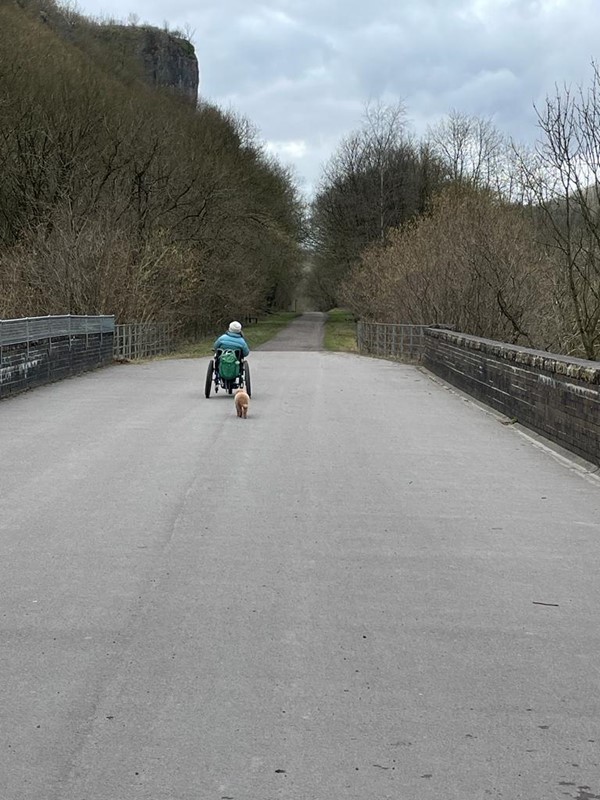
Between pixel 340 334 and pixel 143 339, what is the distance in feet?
83.0

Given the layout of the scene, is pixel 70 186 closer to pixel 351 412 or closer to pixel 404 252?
pixel 404 252

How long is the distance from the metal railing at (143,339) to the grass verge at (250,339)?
61cm

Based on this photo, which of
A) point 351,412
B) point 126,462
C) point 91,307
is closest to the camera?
point 126,462

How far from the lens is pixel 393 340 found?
35.8 meters

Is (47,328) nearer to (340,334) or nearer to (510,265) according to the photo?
(510,265)

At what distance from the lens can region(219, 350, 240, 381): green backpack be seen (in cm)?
1706

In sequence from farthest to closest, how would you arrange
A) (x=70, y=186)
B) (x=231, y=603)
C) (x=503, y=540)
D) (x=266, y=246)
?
(x=266, y=246)
(x=70, y=186)
(x=503, y=540)
(x=231, y=603)

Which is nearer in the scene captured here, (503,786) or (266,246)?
(503,786)

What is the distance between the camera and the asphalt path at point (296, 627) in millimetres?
3588

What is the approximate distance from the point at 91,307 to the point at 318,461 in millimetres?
22638

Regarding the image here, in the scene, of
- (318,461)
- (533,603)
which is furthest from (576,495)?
(533,603)

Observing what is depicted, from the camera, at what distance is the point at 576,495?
9.11 m

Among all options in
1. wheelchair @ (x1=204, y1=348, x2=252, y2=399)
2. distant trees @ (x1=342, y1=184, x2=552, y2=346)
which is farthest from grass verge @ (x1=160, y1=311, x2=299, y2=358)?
wheelchair @ (x1=204, y1=348, x2=252, y2=399)

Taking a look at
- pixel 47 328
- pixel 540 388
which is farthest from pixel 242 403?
pixel 47 328
